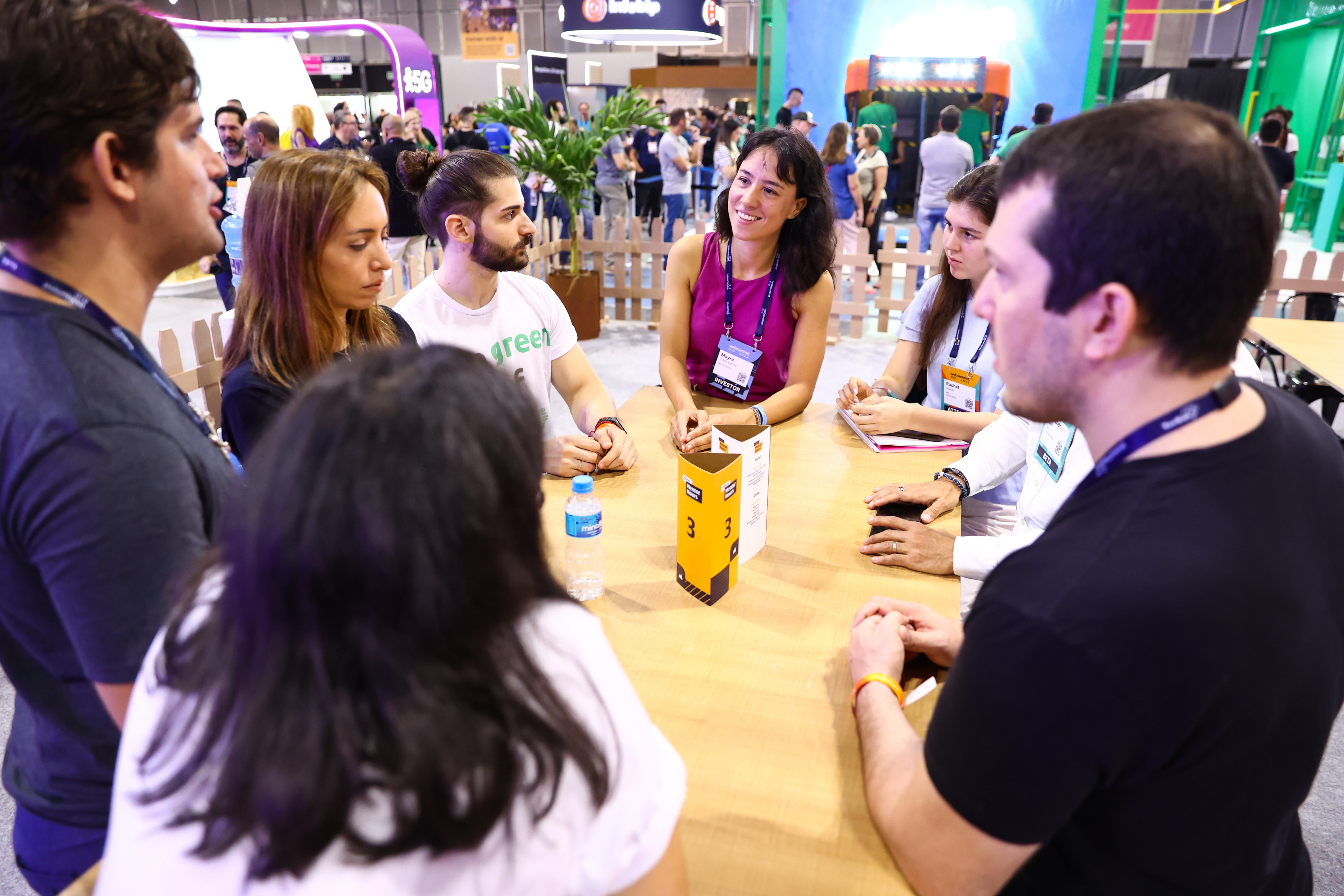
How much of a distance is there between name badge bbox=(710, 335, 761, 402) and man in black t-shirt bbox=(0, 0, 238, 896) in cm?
183

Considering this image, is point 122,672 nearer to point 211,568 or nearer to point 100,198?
point 211,568

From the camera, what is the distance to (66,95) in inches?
31.6

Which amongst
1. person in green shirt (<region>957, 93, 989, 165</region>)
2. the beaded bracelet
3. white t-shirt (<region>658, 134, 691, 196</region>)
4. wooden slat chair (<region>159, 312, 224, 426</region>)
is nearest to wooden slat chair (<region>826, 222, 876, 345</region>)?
person in green shirt (<region>957, 93, 989, 165</region>)

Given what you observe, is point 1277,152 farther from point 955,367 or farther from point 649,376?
point 955,367

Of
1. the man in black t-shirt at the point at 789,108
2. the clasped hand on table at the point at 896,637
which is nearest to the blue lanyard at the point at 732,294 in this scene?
the clasped hand on table at the point at 896,637

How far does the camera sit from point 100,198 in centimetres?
87

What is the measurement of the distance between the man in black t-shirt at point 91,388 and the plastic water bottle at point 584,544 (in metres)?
0.64

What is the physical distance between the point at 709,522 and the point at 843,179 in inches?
255

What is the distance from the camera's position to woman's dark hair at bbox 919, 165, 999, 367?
2.12 meters

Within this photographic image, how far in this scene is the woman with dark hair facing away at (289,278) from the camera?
5.12 ft

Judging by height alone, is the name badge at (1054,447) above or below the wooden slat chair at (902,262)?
above

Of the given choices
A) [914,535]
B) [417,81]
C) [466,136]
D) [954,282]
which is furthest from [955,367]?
[417,81]

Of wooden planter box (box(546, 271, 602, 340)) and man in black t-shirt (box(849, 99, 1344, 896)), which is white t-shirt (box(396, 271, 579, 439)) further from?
wooden planter box (box(546, 271, 602, 340))

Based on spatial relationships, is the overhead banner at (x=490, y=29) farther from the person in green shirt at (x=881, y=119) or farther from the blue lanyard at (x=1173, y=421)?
the blue lanyard at (x=1173, y=421)
